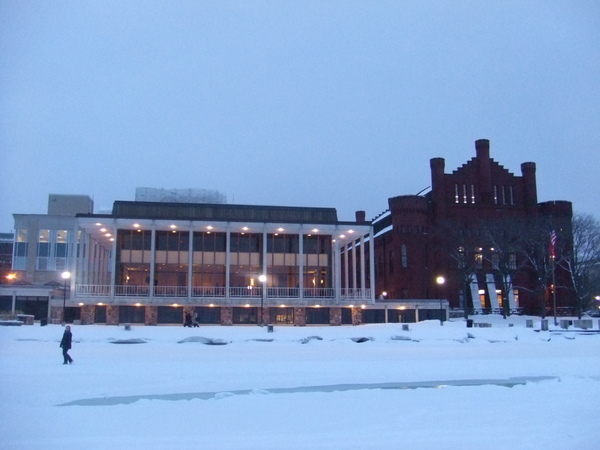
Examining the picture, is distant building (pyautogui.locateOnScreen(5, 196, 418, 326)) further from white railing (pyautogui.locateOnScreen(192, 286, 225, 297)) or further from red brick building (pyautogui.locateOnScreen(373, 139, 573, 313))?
red brick building (pyautogui.locateOnScreen(373, 139, 573, 313))

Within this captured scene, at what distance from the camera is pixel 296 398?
16641 millimetres

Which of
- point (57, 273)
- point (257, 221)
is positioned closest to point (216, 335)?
point (257, 221)

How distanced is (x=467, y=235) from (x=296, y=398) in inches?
2411

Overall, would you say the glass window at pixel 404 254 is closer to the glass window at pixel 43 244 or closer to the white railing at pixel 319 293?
the white railing at pixel 319 293

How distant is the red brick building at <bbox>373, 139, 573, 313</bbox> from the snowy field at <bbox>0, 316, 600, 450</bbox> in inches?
1767

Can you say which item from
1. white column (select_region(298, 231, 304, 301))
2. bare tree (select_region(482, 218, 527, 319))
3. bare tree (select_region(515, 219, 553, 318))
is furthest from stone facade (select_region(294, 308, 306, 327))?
bare tree (select_region(515, 219, 553, 318))

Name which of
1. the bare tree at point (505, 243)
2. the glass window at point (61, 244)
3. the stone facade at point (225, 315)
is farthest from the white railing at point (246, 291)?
the glass window at point (61, 244)

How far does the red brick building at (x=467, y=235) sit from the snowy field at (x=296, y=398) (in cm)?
4489

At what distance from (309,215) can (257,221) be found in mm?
8524

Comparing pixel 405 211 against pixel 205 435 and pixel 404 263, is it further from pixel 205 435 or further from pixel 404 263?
pixel 205 435

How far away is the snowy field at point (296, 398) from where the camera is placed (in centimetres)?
1222

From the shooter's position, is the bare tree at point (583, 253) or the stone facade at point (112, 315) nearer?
the stone facade at point (112, 315)

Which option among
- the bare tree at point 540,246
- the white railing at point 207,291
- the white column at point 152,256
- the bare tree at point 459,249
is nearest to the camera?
the white column at point 152,256

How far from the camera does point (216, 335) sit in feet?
138
